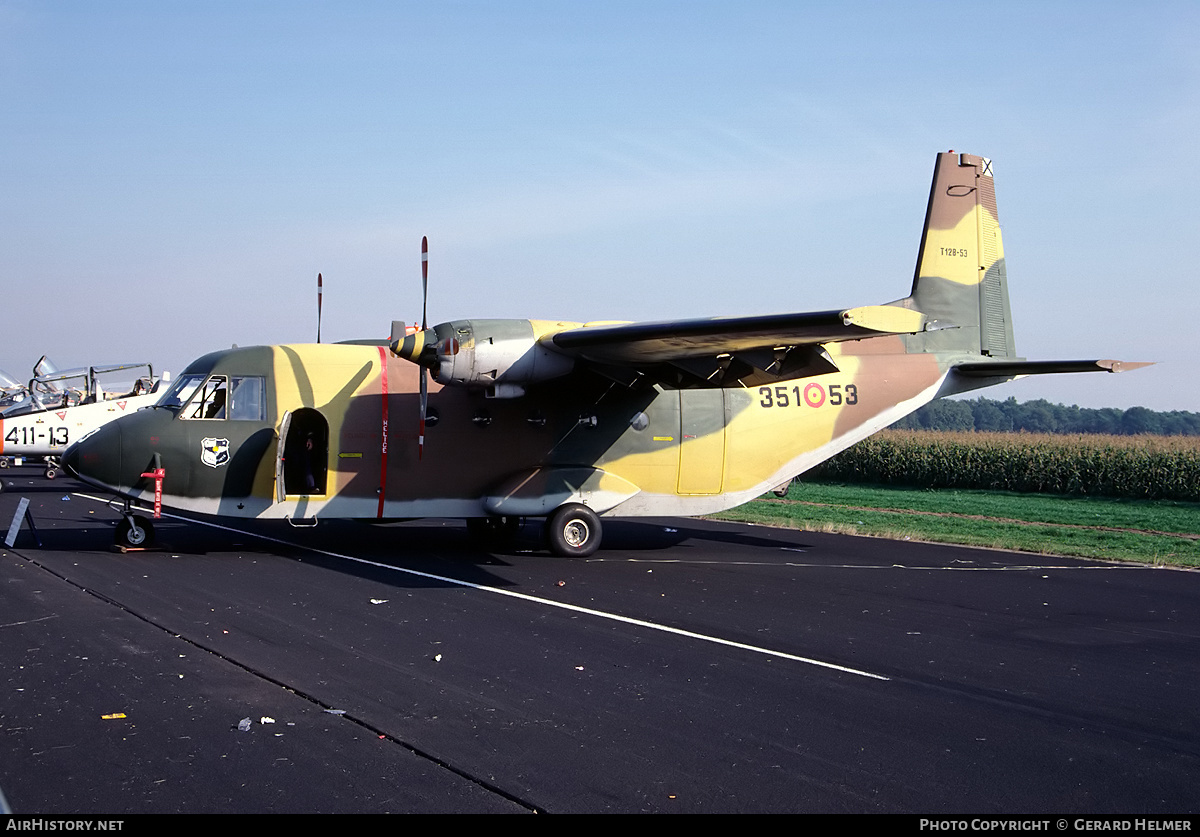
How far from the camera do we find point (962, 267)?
18.0m

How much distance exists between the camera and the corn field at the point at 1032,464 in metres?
32.6

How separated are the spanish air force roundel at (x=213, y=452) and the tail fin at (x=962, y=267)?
11.9m

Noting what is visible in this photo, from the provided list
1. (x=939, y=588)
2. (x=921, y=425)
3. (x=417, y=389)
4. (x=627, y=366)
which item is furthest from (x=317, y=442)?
(x=921, y=425)

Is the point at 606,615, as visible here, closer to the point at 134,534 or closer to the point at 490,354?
the point at 490,354

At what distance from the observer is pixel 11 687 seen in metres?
7.12

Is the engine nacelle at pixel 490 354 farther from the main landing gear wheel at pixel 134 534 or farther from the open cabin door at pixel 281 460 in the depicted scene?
the main landing gear wheel at pixel 134 534

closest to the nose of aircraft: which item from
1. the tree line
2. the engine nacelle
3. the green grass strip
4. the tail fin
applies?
the engine nacelle

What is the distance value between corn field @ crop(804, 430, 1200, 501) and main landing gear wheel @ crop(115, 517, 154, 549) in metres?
29.9

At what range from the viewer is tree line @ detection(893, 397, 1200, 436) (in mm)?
112113

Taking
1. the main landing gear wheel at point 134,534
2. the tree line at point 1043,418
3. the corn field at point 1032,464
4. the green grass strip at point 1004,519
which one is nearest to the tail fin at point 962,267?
the green grass strip at point 1004,519

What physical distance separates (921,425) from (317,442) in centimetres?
10085

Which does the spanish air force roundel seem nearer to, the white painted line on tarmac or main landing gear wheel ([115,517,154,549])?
main landing gear wheel ([115,517,154,549])

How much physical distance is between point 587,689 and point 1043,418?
136445mm

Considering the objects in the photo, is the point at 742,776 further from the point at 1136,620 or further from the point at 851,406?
the point at 851,406
